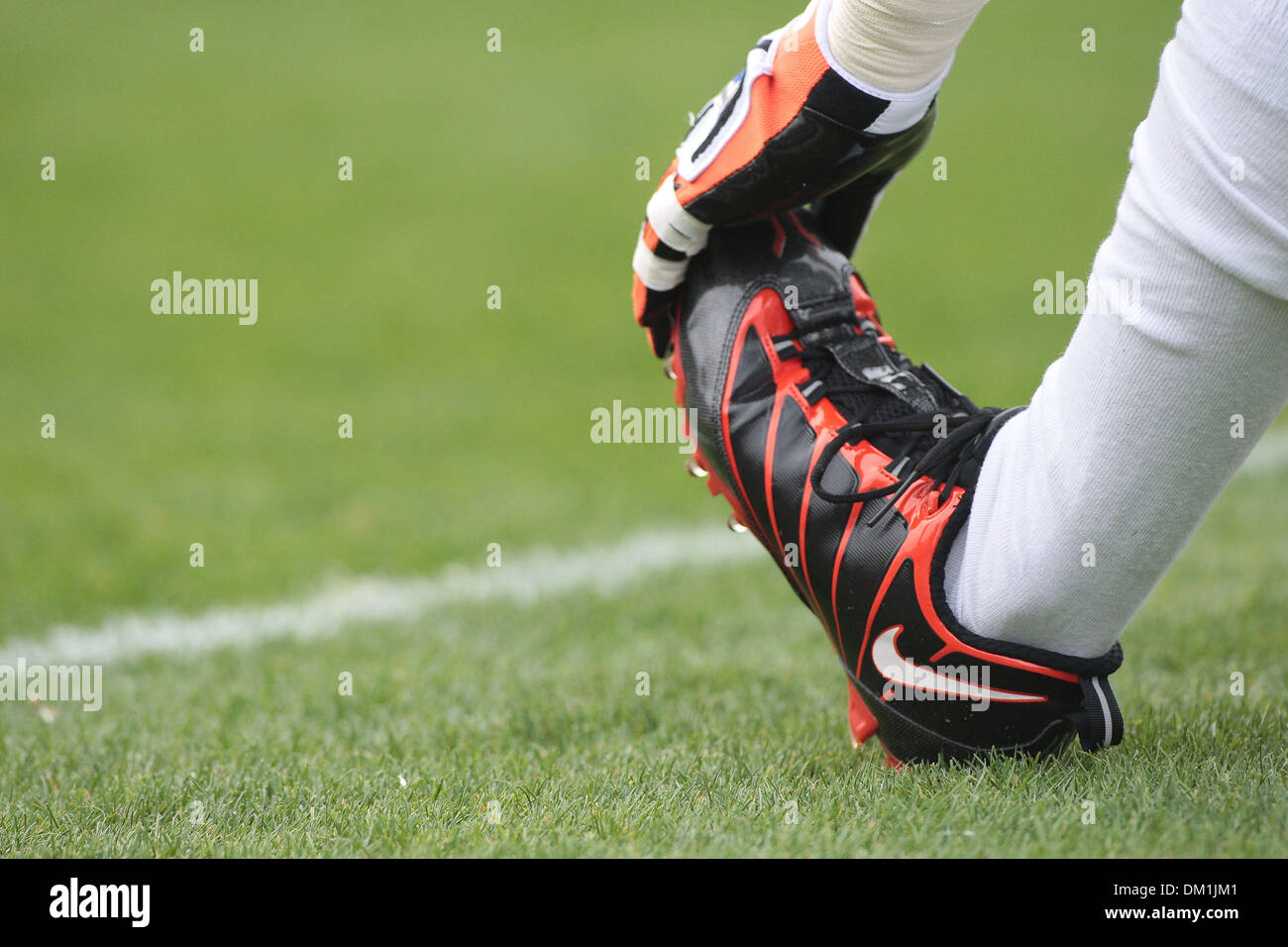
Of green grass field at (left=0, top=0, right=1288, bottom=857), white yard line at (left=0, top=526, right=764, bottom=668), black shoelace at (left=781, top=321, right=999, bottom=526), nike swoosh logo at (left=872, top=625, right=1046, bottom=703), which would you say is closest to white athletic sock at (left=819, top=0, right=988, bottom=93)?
black shoelace at (left=781, top=321, right=999, bottom=526)

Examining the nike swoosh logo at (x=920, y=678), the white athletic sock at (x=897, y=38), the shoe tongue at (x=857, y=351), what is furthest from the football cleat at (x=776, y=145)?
the nike swoosh logo at (x=920, y=678)

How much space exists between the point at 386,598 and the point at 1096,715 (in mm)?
2423

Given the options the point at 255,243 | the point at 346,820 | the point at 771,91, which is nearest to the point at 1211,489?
the point at 771,91

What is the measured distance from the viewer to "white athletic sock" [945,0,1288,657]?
1.31 metres

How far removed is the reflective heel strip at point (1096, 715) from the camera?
65.0 inches

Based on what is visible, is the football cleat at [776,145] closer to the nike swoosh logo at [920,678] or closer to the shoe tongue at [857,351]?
the shoe tongue at [857,351]

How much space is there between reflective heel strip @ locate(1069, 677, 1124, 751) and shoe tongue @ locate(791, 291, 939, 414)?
46cm

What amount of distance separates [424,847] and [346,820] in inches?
7.1

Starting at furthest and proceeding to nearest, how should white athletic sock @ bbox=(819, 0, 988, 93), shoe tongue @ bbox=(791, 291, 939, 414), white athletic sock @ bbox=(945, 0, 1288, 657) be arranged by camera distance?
shoe tongue @ bbox=(791, 291, 939, 414) < white athletic sock @ bbox=(819, 0, 988, 93) < white athletic sock @ bbox=(945, 0, 1288, 657)

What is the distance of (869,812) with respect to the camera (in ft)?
5.12

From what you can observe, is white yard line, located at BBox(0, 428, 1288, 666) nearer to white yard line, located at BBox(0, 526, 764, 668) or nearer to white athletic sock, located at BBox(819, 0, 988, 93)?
white yard line, located at BBox(0, 526, 764, 668)

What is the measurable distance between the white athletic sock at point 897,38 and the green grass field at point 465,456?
0.95 meters

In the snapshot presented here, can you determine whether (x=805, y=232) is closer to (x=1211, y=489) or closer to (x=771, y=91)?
(x=771, y=91)


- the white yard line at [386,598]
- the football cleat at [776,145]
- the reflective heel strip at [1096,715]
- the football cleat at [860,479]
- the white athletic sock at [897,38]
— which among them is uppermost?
the white athletic sock at [897,38]
